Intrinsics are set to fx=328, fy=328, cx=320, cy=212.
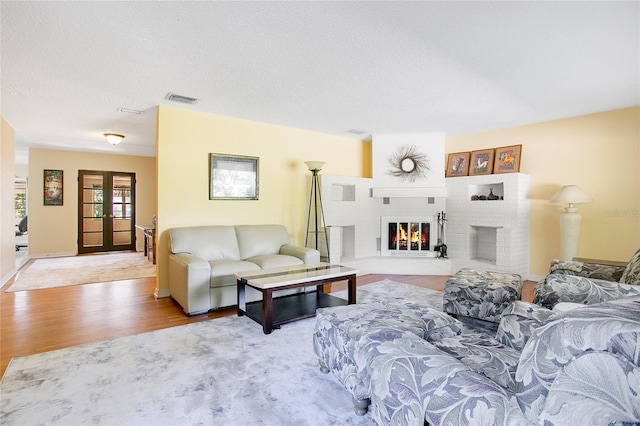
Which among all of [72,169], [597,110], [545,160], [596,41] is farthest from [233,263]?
[72,169]

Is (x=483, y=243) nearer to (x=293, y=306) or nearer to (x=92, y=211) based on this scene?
(x=293, y=306)

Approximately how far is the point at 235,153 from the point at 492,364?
410cm

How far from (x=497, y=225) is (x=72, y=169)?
29.5 feet

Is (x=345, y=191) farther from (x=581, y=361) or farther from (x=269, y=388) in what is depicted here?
(x=581, y=361)

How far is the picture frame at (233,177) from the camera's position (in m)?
4.54

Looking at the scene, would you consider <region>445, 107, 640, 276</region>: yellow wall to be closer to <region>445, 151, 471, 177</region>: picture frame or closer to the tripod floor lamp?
<region>445, 151, 471, 177</region>: picture frame

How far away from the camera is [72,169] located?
7.62 metres

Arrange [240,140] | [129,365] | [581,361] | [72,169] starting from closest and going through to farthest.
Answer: [581,361]
[129,365]
[240,140]
[72,169]

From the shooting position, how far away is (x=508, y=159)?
5.26m

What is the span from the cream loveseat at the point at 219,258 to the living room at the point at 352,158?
335 millimetres

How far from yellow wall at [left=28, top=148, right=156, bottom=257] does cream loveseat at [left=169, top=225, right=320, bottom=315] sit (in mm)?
4850

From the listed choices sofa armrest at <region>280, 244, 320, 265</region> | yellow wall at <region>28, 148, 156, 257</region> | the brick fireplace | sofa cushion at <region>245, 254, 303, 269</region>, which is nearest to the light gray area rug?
sofa cushion at <region>245, 254, 303, 269</region>

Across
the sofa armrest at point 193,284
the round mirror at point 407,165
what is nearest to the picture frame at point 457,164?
the round mirror at point 407,165

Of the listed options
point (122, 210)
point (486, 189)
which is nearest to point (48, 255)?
point (122, 210)
